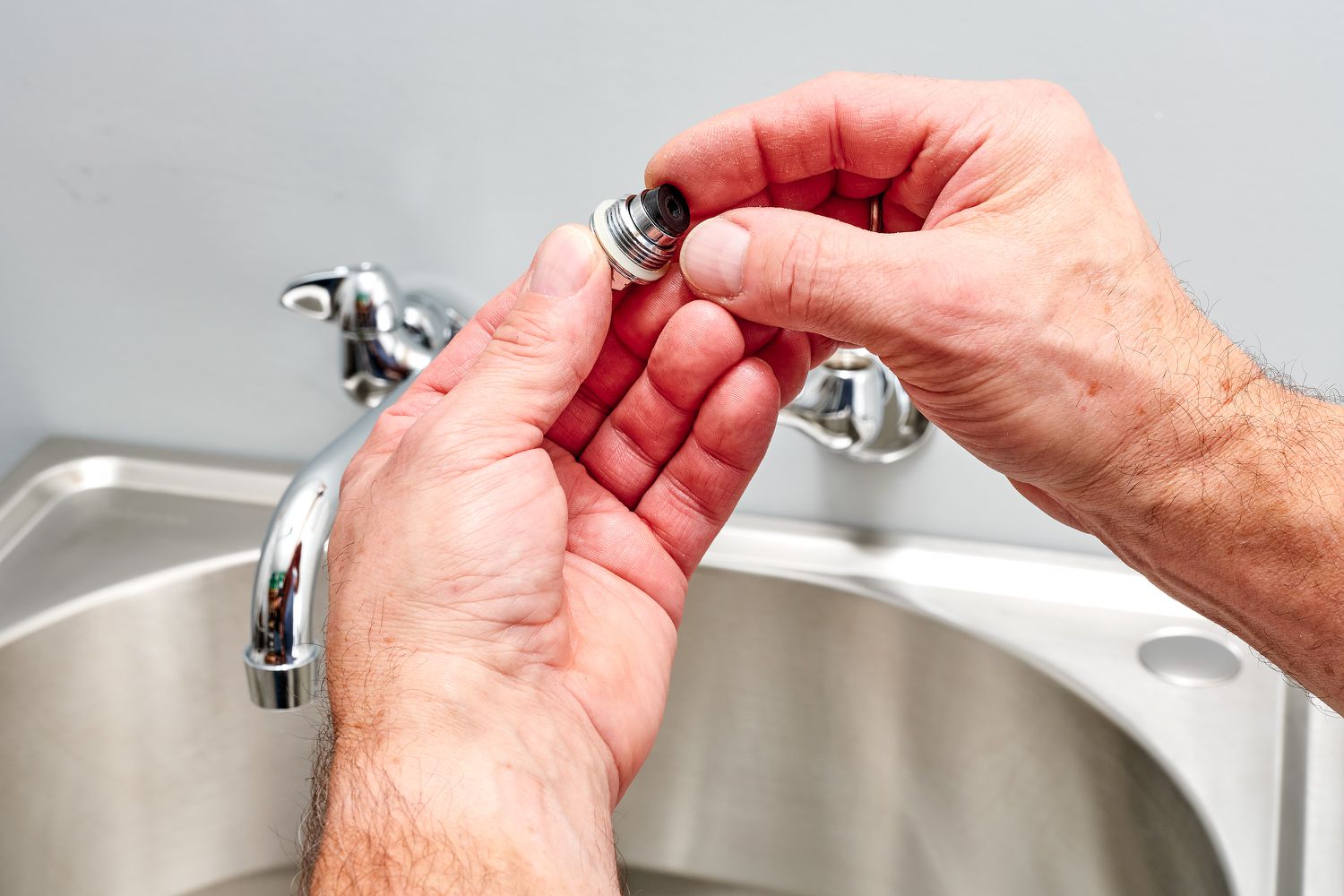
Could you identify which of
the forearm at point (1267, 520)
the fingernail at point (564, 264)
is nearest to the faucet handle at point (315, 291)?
the fingernail at point (564, 264)

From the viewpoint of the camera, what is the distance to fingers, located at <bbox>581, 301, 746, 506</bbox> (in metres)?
0.54

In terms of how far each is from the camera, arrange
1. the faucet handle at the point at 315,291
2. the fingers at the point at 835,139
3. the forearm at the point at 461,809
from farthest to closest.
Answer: the faucet handle at the point at 315,291 → the fingers at the point at 835,139 → the forearm at the point at 461,809

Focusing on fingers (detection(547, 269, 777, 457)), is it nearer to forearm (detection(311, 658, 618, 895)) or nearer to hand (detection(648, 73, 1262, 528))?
hand (detection(648, 73, 1262, 528))

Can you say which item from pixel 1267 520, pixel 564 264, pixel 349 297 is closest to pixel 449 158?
pixel 349 297

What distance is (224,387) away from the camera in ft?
2.72

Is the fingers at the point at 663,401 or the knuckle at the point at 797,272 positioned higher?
the knuckle at the point at 797,272

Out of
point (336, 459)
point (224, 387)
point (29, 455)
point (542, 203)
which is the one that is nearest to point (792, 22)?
point (542, 203)

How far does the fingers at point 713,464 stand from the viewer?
56 cm

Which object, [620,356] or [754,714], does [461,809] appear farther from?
[754,714]

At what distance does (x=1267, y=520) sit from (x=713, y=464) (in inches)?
10.2

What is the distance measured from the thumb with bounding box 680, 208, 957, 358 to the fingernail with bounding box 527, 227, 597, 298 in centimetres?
4

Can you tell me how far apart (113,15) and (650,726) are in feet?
1.79

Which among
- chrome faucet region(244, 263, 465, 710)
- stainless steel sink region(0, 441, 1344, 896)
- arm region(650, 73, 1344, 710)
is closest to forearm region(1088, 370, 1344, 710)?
arm region(650, 73, 1344, 710)

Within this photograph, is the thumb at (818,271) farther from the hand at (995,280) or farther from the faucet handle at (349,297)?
the faucet handle at (349,297)
